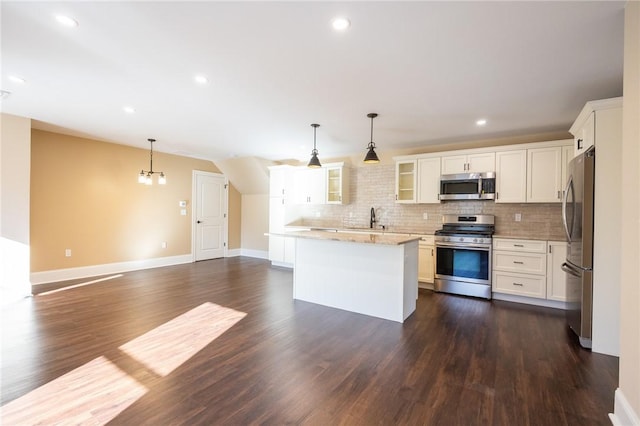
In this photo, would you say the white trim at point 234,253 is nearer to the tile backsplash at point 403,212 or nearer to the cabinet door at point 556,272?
the tile backsplash at point 403,212

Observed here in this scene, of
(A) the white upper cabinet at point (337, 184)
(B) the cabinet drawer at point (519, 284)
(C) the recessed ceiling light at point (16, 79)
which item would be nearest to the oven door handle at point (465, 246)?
(B) the cabinet drawer at point (519, 284)

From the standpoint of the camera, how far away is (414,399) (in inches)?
81.7

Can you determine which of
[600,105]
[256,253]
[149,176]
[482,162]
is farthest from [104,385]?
[256,253]

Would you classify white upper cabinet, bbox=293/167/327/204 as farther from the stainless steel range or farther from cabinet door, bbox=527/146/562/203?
cabinet door, bbox=527/146/562/203

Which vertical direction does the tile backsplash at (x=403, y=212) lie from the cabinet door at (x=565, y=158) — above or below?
below

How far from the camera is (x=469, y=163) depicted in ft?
15.9

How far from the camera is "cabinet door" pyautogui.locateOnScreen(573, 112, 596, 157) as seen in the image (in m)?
2.84

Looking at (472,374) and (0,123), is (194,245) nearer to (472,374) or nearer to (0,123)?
(0,123)

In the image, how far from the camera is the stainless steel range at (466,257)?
178 inches

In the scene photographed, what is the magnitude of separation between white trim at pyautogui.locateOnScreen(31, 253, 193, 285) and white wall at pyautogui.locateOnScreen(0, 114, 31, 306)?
88 cm

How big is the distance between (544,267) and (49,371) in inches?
221

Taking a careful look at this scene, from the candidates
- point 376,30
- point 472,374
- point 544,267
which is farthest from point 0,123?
point 544,267

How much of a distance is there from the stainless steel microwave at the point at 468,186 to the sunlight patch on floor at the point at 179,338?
3763 mm

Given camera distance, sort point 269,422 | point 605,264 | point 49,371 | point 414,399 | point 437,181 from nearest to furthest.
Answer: point 269,422 < point 414,399 < point 49,371 < point 605,264 < point 437,181
